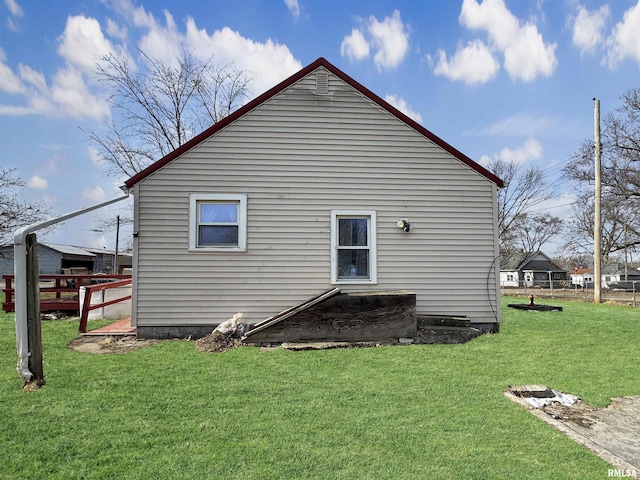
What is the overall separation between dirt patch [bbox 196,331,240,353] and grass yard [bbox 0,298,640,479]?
0.82 ft

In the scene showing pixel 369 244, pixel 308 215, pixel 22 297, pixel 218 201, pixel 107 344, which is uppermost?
pixel 218 201

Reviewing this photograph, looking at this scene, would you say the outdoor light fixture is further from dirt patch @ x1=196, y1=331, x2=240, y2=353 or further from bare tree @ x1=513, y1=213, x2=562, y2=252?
bare tree @ x1=513, y1=213, x2=562, y2=252

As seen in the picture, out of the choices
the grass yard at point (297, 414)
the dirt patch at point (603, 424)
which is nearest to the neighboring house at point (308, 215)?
the grass yard at point (297, 414)

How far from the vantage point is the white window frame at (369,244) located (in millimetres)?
7457

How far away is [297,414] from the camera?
3.59 m

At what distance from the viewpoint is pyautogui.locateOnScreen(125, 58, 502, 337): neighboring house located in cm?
723

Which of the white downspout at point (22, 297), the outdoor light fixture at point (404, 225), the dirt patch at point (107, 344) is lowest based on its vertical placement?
the dirt patch at point (107, 344)

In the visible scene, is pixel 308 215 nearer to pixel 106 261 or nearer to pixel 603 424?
pixel 603 424

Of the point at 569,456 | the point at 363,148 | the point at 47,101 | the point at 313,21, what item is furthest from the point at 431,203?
the point at 47,101

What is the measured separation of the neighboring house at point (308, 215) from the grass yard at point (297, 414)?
1409 mm

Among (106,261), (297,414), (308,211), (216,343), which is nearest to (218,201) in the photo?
(308,211)

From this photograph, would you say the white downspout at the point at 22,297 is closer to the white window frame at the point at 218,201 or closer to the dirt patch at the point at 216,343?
the dirt patch at the point at 216,343

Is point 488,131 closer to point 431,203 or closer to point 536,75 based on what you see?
point 536,75

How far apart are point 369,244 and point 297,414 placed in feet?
14.6
